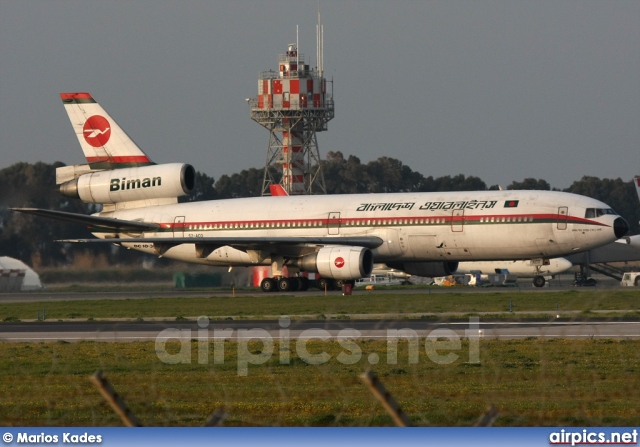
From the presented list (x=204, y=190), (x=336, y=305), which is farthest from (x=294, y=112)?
(x=336, y=305)

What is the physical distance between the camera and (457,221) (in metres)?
42.4

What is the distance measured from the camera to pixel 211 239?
45.0 meters

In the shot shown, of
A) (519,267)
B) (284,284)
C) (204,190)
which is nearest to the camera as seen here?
(284,284)

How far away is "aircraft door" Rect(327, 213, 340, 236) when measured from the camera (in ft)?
149

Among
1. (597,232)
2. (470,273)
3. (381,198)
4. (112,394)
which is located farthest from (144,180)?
(112,394)

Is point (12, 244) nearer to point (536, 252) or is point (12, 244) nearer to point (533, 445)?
point (536, 252)

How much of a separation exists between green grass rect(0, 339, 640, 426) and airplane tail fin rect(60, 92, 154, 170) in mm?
30718

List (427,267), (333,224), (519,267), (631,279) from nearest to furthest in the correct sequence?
(333,224)
(427,267)
(631,279)
(519,267)

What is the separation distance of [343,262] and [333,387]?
27.3 meters

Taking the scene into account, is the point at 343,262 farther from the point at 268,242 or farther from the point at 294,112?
the point at 294,112

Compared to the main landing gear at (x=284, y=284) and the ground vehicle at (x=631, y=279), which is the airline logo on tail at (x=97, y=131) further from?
the ground vehicle at (x=631, y=279)

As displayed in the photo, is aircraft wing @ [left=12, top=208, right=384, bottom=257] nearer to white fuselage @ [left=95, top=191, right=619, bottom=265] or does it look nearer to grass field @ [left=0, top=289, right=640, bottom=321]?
white fuselage @ [left=95, top=191, right=619, bottom=265]

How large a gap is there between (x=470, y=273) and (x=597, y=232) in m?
35.6

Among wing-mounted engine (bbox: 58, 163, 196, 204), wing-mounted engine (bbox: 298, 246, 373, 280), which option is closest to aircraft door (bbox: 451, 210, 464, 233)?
wing-mounted engine (bbox: 298, 246, 373, 280)
